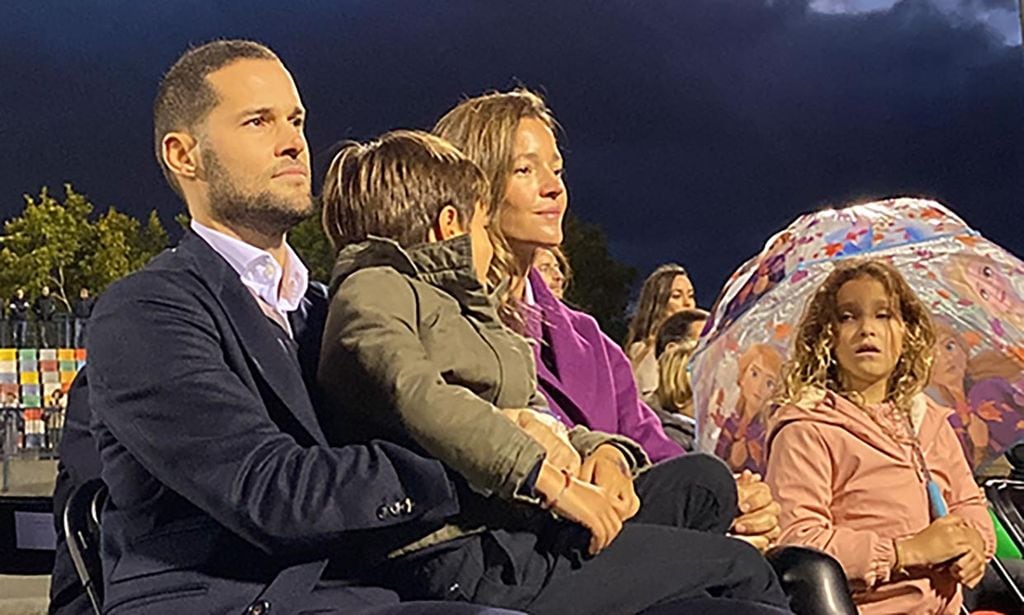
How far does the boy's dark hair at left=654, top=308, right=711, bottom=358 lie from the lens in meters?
5.28

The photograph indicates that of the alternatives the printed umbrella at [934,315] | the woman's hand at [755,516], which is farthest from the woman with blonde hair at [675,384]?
the woman's hand at [755,516]

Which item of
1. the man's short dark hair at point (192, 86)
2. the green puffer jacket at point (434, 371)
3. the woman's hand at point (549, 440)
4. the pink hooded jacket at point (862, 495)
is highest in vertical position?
the man's short dark hair at point (192, 86)

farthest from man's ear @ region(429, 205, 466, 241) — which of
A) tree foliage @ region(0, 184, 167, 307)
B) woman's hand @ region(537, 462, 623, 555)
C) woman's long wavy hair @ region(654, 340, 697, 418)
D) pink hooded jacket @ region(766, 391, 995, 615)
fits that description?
tree foliage @ region(0, 184, 167, 307)

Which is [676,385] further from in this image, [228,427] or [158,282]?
[228,427]

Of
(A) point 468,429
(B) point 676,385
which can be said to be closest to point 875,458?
(A) point 468,429

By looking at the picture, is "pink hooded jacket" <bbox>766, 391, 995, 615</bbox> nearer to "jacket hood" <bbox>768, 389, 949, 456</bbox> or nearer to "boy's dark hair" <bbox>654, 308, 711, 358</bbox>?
"jacket hood" <bbox>768, 389, 949, 456</bbox>

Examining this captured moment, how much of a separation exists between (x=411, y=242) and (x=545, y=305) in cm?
64

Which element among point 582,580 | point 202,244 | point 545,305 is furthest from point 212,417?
point 545,305

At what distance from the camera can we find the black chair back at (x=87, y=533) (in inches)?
80.4

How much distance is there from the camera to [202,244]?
6.53 ft

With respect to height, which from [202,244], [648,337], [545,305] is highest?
[202,244]

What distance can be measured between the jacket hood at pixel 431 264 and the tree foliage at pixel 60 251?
41939 mm

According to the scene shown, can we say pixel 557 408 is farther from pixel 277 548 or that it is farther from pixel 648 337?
pixel 648 337

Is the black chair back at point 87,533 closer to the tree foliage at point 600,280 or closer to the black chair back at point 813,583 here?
the black chair back at point 813,583
